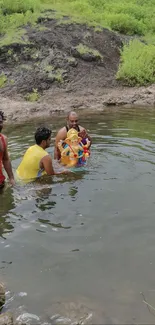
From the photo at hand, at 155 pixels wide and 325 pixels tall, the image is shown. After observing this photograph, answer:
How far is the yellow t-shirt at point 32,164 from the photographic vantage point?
22.0 feet

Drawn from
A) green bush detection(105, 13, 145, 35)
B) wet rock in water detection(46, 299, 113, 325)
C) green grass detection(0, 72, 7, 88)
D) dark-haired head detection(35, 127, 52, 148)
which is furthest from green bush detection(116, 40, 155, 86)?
wet rock in water detection(46, 299, 113, 325)

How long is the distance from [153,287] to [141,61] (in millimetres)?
12892

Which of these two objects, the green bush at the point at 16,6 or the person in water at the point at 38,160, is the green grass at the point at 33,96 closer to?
the green bush at the point at 16,6

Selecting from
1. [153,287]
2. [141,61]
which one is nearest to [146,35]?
[141,61]

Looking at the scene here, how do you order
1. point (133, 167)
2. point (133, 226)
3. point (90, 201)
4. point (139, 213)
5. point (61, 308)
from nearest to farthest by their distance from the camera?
1. point (61, 308)
2. point (133, 226)
3. point (139, 213)
4. point (90, 201)
5. point (133, 167)

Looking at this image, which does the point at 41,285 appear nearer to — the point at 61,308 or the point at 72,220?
the point at 61,308

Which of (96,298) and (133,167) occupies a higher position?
(96,298)

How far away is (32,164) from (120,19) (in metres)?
13.7

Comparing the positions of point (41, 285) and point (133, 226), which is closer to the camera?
point (41, 285)

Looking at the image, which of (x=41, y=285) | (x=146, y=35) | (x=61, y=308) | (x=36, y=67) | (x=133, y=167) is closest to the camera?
(x=61, y=308)

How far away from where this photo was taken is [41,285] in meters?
4.05

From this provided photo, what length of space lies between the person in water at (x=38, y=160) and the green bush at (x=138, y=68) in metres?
9.48

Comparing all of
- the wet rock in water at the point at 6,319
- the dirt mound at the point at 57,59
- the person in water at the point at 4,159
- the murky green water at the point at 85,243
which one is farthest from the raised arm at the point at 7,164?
the dirt mound at the point at 57,59

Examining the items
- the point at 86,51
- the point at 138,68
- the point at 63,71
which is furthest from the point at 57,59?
the point at 138,68
